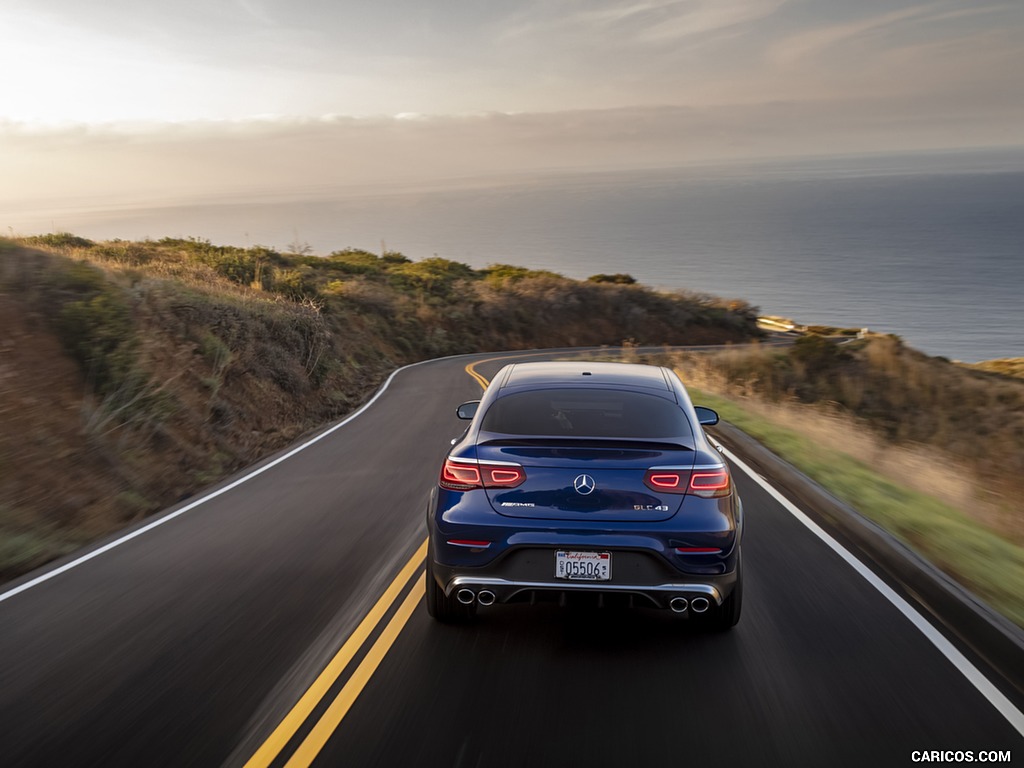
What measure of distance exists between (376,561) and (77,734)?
3.03 m

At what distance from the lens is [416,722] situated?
13.0ft

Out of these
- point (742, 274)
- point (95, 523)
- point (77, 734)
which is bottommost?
point (742, 274)

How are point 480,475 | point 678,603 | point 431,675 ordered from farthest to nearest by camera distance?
1. point 480,475
2. point 678,603
3. point 431,675

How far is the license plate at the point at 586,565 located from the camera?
15.1 ft

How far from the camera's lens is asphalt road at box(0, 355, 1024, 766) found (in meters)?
3.77

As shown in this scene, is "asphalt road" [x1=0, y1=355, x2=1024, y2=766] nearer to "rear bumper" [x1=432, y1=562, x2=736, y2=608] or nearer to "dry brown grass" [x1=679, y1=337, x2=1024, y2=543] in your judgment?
"rear bumper" [x1=432, y1=562, x2=736, y2=608]

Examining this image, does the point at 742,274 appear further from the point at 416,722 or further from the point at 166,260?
→ the point at 416,722

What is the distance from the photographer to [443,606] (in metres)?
5.19

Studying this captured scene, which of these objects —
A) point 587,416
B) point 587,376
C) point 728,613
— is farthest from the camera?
point 587,376

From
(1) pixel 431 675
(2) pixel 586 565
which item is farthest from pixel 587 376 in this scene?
(1) pixel 431 675

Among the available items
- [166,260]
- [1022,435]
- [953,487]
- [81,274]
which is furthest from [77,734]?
[166,260]

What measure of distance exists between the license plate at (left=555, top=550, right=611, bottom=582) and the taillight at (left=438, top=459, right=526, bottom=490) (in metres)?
0.49

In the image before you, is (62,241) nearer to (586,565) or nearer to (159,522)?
(159,522)

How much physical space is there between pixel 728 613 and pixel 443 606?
5.71 ft
